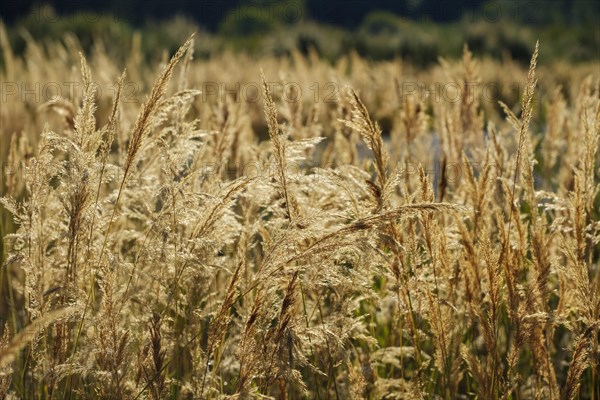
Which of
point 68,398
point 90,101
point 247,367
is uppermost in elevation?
point 90,101

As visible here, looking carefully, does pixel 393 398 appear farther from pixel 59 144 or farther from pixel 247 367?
pixel 59 144

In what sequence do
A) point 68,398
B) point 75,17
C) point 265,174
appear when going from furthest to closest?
point 75,17, point 68,398, point 265,174

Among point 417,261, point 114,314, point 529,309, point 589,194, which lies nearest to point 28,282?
point 114,314

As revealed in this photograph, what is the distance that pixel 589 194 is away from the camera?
7.41 ft

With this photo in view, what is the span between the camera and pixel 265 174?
1.81 meters

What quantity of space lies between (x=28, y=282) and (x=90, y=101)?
531mm

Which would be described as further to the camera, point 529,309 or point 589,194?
point 589,194

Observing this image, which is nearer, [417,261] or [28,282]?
[28,282]

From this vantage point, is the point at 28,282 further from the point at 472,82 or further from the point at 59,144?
the point at 472,82

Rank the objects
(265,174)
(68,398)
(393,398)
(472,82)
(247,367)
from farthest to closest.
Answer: (472,82) < (393,398) < (68,398) < (265,174) < (247,367)

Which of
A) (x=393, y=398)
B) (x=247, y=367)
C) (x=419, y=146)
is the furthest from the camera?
(x=419, y=146)

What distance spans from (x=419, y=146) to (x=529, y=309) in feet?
6.00

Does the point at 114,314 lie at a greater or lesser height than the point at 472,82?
lesser

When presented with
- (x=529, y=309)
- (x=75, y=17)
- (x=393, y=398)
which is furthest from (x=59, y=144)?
(x=75, y=17)
